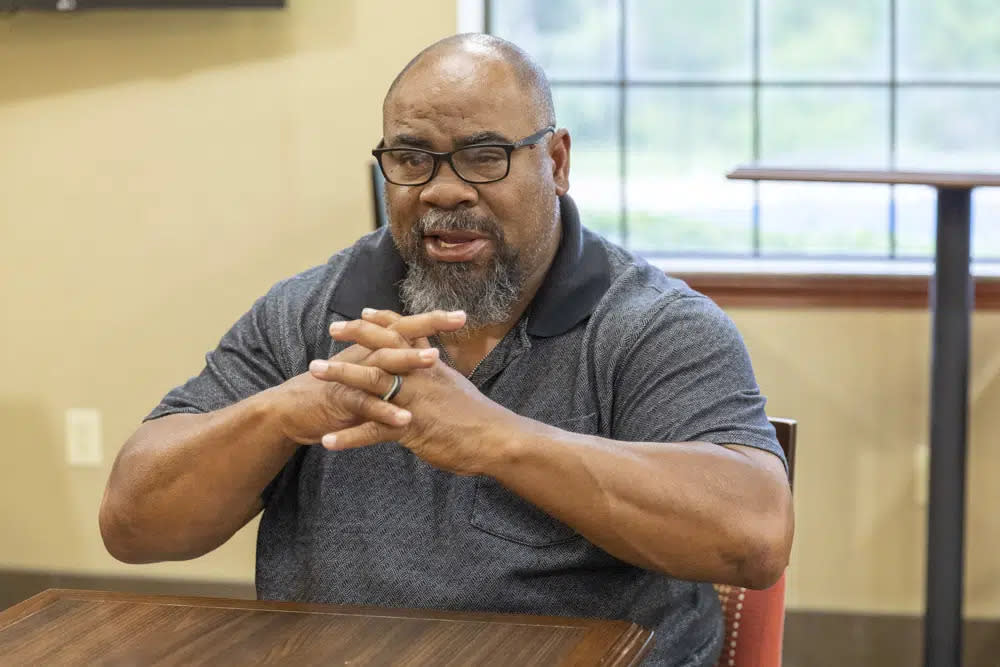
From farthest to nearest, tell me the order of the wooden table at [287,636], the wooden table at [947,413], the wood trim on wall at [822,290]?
the wood trim on wall at [822,290] < the wooden table at [947,413] < the wooden table at [287,636]

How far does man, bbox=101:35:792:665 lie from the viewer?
1.48 meters

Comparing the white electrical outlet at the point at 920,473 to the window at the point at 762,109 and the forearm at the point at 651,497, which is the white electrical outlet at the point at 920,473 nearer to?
the window at the point at 762,109

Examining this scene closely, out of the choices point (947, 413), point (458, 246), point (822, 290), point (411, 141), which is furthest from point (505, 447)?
point (822, 290)

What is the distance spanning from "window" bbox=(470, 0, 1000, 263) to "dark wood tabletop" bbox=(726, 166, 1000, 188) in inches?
28.8

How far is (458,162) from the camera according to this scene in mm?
1725

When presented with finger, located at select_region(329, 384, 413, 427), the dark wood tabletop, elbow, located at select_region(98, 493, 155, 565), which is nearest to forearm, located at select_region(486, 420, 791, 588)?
finger, located at select_region(329, 384, 413, 427)

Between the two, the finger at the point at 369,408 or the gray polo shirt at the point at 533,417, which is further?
the gray polo shirt at the point at 533,417

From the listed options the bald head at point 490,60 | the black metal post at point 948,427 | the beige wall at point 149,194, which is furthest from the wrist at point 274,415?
the beige wall at point 149,194

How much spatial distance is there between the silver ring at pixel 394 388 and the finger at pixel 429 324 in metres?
0.06

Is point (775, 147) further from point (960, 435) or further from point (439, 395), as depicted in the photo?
Answer: point (439, 395)

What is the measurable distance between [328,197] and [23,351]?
88 cm

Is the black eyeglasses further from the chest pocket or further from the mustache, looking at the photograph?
the chest pocket

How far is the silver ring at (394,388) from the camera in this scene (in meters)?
1.47

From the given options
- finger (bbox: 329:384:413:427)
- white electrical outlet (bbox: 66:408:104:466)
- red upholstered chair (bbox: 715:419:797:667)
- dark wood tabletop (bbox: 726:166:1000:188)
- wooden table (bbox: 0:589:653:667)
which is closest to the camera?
wooden table (bbox: 0:589:653:667)
